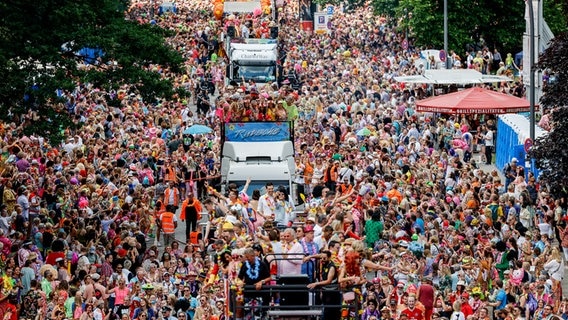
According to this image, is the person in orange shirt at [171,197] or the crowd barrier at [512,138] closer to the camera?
the person in orange shirt at [171,197]

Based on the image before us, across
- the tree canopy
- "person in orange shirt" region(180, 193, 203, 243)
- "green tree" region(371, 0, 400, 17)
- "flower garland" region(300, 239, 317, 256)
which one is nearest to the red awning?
"person in orange shirt" region(180, 193, 203, 243)

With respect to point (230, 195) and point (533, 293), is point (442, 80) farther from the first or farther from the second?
point (533, 293)

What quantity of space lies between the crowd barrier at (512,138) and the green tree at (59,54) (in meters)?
9.98

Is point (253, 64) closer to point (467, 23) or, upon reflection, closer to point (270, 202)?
point (467, 23)

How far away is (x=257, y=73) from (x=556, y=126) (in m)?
25.4

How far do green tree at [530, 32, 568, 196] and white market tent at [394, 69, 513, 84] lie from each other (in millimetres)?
19604

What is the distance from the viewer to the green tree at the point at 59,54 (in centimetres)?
3512

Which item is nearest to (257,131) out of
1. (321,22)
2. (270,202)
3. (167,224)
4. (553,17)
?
(167,224)

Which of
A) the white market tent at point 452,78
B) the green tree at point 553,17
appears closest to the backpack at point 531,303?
the white market tent at point 452,78

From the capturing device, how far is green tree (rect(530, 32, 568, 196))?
35031mm

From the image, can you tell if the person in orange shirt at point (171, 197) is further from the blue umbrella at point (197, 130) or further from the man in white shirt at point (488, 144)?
the man in white shirt at point (488, 144)

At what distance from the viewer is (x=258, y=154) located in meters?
36.6

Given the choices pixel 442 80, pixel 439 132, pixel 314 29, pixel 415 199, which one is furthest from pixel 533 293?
pixel 314 29

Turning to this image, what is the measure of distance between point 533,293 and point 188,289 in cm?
557
